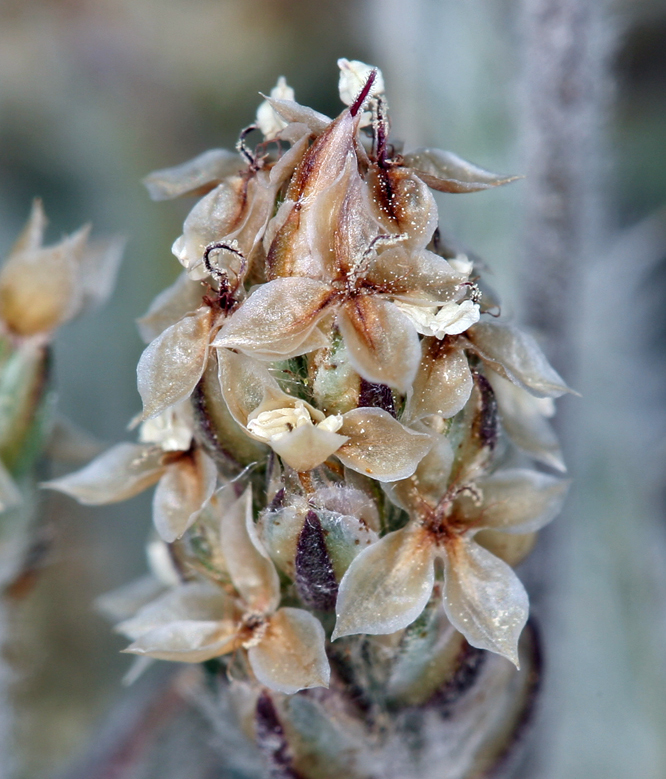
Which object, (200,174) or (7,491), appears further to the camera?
(7,491)

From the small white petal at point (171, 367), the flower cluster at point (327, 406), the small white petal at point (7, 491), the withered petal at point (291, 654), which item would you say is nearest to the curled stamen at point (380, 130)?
the flower cluster at point (327, 406)

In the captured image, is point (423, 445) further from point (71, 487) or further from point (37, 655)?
point (37, 655)

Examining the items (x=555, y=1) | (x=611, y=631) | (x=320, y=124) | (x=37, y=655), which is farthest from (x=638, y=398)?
(x=320, y=124)

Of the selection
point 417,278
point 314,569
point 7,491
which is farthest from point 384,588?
point 7,491

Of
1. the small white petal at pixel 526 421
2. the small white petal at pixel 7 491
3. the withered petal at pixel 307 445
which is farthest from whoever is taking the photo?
the small white petal at pixel 7 491

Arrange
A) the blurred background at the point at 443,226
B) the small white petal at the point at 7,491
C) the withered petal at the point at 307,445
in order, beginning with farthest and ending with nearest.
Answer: the blurred background at the point at 443,226 → the small white petal at the point at 7,491 → the withered petal at the point at 307,445

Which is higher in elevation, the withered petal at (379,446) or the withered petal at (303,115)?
the withered petal at (303,115)

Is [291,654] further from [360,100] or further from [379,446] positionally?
[360,100]

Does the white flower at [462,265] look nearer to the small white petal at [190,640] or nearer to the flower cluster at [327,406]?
the flower cluster at [327,406]
